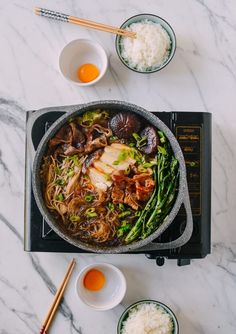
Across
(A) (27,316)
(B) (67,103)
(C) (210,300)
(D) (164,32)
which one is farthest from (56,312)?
(D) (164,32)

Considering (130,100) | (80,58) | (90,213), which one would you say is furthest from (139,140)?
(80,58)

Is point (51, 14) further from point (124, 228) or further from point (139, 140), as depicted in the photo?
point (124, 228)

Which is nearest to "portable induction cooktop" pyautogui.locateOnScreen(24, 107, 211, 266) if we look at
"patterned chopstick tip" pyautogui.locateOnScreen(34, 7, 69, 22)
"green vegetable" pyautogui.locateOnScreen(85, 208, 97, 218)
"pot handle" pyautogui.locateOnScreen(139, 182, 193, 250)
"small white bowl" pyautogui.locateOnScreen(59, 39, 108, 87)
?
"pot handle" pyautogui.locateOnScreen(139, 182, 193, 250)

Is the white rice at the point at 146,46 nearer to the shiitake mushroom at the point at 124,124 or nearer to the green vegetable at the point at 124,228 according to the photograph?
the shiitake mushroom at the point at 124,124

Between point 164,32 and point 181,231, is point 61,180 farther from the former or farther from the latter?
point 164,32

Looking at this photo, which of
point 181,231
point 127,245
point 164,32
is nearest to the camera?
point 127,245

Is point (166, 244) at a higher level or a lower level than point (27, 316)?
higher

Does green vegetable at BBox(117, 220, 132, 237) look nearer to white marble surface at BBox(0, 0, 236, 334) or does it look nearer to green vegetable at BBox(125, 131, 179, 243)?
green vegetable at BBox(125, 131, 179, 243)
